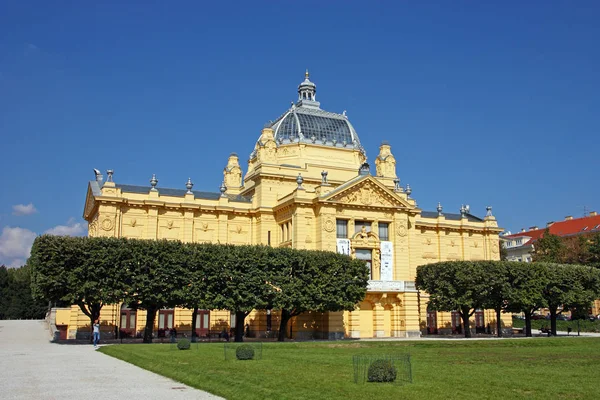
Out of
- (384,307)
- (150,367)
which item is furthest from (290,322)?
(150,367)

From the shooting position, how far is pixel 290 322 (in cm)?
6819

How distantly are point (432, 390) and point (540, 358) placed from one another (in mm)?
17500

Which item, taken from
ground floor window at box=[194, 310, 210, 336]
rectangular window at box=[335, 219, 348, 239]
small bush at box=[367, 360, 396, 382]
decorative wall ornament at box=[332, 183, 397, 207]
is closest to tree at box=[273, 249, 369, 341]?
rectangular window at box=[335, 219, 348, 239]

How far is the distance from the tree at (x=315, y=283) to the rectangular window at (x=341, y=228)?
7278mm

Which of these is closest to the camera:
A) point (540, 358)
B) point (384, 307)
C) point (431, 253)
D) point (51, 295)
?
point (540, 358)

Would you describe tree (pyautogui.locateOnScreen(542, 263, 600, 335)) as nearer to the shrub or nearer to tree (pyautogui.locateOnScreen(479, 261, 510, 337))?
tree (pyautogui.locateOnScreen(479, 261, 510, 337))

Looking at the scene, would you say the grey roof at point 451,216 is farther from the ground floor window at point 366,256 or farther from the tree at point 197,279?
the tree at point 197,279

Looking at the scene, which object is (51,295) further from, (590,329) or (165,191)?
(590,329)

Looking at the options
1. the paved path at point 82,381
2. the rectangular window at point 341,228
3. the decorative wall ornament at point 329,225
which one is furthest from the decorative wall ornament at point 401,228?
the paved path at point 82,381

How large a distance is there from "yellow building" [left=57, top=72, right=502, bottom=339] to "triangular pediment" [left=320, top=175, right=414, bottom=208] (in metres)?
0.12

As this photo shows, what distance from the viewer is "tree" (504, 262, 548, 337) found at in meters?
67.7

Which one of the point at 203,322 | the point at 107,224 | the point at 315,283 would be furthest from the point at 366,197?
the point at 107,224

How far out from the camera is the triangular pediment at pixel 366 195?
6875 cm

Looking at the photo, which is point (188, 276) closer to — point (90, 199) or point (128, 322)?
point (128, 322)
